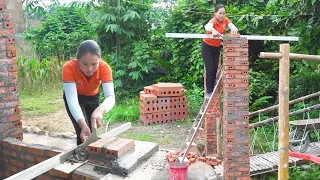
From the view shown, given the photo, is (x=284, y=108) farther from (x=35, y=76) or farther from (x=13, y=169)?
(x=35, y=76)

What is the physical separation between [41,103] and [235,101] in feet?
24.8

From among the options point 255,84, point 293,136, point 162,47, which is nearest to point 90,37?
point 162,47

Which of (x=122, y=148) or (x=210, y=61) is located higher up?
(x=210, y=61)

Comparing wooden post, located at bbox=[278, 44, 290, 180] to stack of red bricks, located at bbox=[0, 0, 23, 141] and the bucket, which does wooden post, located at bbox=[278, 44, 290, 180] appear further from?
stack of red bricks, located at bbox=[0, 0, 23, 141]

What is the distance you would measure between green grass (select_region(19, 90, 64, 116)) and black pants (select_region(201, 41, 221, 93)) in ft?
18.2

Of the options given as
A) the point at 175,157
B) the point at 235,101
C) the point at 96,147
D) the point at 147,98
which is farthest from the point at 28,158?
the point at 147,98

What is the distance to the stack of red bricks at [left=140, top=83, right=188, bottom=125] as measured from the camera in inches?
313

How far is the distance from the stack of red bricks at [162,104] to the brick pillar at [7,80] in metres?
4.24

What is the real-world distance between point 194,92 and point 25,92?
6116mm

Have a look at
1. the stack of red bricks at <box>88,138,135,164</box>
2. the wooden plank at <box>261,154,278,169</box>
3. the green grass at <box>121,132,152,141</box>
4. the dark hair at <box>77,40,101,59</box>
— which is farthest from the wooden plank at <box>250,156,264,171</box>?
the dark hair at <box>77,40,101,59</box>

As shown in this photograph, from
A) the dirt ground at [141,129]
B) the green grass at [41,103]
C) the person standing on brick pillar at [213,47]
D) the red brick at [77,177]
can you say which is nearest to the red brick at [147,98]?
the dirt ground at [141,129]

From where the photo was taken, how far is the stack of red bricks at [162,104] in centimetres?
796

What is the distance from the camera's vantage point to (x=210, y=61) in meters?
5.06

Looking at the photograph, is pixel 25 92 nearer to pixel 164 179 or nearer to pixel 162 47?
pixel 162 47
